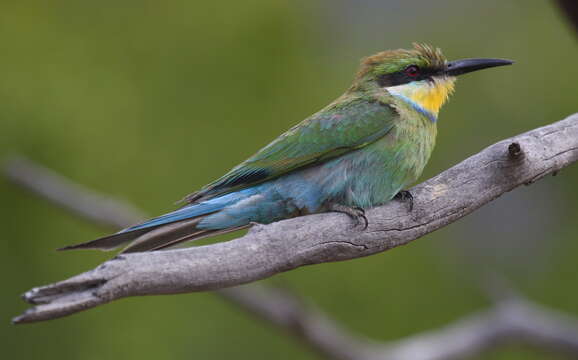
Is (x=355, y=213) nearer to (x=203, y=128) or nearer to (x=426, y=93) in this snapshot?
(x=426, y=93)

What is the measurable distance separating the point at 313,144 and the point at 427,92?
0.72 m

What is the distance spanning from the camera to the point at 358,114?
3.73 metres

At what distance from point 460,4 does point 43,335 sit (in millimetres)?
4859

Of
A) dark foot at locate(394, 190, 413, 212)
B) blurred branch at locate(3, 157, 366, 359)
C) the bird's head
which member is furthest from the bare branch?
dark foot at locate(394, 190, 413, 212)

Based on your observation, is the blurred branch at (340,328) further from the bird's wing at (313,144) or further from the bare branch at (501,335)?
the bird's wing at (313,144)

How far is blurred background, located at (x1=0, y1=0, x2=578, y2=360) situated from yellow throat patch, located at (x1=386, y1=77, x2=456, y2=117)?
1.68 m

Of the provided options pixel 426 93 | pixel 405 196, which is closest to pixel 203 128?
pixel 426 93

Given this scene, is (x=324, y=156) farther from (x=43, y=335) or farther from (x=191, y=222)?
(x=43, y=335)

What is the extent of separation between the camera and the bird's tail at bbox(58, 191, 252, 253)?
9.91 ft

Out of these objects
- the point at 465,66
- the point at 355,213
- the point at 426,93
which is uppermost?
the point at 465,66

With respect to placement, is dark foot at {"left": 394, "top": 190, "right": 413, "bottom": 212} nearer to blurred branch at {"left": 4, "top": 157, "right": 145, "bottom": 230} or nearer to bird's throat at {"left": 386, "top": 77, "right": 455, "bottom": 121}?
bird's throat at {"left": 386, "top": 77, "right": 455, "bottom": 121}

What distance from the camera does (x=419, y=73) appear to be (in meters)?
3.97

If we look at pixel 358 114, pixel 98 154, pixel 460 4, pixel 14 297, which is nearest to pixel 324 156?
pixel 358 114

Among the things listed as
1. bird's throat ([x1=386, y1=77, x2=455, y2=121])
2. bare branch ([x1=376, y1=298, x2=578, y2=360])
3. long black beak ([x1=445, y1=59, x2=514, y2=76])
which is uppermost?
long black beak ([x1=445, y1=59, x2=514, y2=76])
